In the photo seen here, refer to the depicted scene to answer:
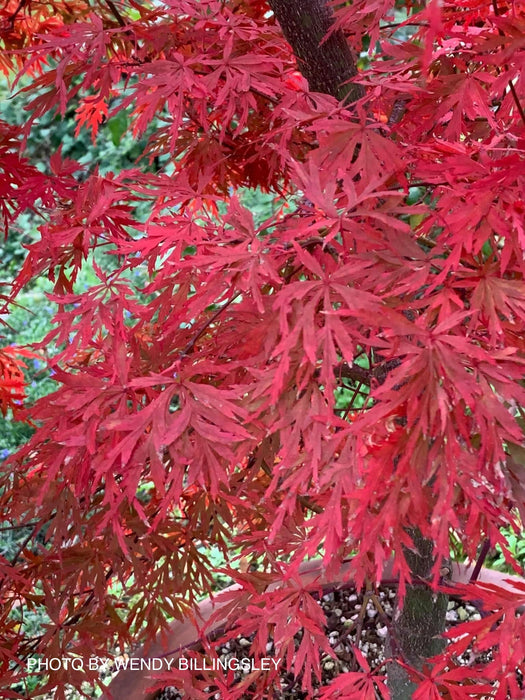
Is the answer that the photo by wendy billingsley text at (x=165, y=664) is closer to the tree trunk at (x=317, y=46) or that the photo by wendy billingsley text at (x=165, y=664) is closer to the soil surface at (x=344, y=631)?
the soil surface at (x=344, y=631)

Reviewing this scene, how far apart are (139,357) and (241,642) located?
2.71ft

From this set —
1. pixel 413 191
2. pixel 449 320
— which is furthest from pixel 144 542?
pixel 413 191

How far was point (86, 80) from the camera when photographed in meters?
0.75

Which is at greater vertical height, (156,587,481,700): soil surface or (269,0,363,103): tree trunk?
(269,0,363,103): tree trunk

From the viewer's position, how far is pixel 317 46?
822 millimetres

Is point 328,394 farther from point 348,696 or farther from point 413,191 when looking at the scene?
point 413,191

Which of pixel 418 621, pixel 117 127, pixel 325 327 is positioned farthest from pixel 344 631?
pixel 117 127

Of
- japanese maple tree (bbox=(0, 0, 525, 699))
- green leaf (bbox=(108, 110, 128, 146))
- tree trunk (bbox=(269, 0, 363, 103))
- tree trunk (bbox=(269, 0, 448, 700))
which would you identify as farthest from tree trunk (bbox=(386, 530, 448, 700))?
green leaf (bbox=(108, 110, 128, 146))

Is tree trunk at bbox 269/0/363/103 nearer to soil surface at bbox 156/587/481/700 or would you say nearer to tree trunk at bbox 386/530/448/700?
tree trunk at bbox 386/530/448/700

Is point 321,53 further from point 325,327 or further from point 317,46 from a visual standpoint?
point 325,327

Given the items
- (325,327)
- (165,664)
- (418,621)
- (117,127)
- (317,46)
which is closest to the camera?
(325,327)

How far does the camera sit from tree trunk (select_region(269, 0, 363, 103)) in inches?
31.7

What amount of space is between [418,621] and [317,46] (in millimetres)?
845

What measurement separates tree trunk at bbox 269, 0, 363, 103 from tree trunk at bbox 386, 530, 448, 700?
628mm
